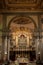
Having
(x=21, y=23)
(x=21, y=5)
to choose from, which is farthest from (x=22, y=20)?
(x=21, y=5)

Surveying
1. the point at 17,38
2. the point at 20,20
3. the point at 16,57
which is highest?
the point at 20,20

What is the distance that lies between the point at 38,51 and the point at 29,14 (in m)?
4.20

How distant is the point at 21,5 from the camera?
23.3 metres

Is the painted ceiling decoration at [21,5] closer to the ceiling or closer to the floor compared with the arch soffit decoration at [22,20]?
closer to the ceiling

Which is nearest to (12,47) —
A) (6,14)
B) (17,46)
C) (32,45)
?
(17,46)

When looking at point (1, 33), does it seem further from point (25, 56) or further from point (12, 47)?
point (25, 56)

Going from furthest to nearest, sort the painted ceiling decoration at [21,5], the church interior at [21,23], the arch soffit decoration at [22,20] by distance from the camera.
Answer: the arch soffit decoration at [22,20], the church interior at [21,23], the painted ceiling decoration at [21,5]

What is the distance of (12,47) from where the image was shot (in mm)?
25609

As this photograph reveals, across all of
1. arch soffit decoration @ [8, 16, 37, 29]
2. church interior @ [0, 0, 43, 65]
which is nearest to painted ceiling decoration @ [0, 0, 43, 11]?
church interior @ [0, 0, 43, 65]

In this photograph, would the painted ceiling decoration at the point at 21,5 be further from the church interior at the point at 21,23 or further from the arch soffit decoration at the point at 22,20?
the arch soffit decoration at the point at 22,20

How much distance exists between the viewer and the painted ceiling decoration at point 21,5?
22234 millimetres

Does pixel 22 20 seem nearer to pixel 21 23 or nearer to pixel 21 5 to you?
pixel 21 23

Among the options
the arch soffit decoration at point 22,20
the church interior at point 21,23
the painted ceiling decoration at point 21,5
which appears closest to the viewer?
the painted ceiling decoration at point 21,5

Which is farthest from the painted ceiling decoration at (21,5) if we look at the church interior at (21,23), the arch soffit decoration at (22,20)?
→ the arch soffit decoration at (22,20)
